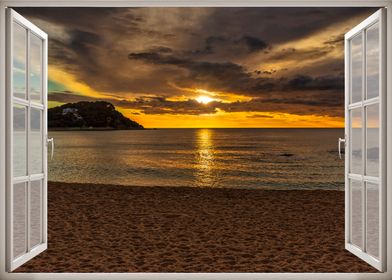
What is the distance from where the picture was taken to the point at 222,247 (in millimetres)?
5625

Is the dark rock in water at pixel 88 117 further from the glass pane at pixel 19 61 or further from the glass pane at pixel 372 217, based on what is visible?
the glass pane at pixel 372 217

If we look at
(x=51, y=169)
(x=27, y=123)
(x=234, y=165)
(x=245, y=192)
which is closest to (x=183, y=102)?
(x=234, y=165)

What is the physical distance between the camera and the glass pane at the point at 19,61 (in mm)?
3199

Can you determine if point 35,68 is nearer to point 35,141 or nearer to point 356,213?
point 35,141

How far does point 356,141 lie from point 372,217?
1.87 feet

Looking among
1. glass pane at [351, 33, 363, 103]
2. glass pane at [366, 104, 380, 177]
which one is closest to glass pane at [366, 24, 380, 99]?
glass pane at [366, 104, 380, 177]

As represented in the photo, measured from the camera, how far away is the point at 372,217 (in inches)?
130

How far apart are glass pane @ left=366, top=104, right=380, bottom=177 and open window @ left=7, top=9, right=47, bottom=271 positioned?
7.07 feet

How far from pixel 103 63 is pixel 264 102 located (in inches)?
413

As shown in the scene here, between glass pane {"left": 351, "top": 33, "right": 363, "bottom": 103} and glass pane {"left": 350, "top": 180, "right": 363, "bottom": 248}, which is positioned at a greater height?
glass pane {"left": 351, "top": 33, "right": 363, "bottom": 103}

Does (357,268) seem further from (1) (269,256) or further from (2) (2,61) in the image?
(2) (2,61)

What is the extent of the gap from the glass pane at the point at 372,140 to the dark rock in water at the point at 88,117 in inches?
1162

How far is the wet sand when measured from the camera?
15.8ft

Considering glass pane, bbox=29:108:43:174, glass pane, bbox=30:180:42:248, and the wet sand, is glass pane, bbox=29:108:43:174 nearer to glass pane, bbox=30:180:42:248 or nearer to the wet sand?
glass pane, bbox=30:180:42:248
